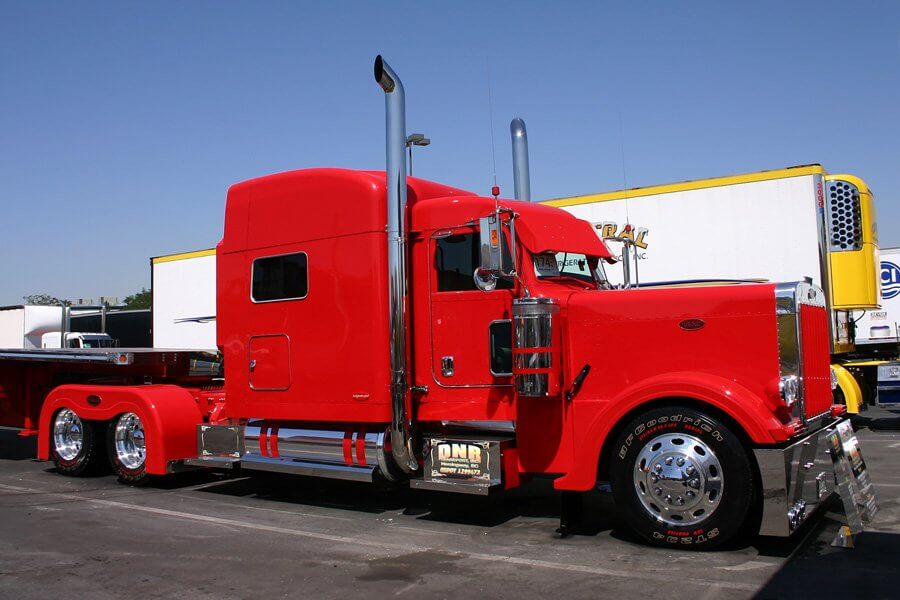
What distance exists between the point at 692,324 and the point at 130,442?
664 cm

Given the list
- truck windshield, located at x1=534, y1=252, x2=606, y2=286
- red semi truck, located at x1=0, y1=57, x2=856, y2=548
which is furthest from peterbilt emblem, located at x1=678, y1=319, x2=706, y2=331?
truck windshield, located at x1=534, y1=252, x2=606, y2=286

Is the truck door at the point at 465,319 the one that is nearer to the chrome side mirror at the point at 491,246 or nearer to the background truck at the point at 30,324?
the chrome side mirror at the point at 491,246

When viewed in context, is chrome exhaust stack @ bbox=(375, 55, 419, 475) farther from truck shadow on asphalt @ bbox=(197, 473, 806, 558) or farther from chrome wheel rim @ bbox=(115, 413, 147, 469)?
chrome wheel rim @ bbox=(115, 413, 147, 469)

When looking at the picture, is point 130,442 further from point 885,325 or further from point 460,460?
point 885,325

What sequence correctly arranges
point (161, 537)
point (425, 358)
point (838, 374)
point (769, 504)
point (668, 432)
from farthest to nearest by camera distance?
point (838, 374)
point (425, 358)
point (161, 537)
point (668, 432)
point (769, 504)

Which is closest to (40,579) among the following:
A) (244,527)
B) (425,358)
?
(244,527)

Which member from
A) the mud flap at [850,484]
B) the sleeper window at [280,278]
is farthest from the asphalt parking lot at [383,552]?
the sleeper window at [280,278]

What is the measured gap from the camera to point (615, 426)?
631cm

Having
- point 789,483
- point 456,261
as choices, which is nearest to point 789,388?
point 789,483

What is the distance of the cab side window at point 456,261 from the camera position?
7.20 metres

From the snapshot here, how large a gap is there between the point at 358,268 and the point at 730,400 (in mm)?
3379

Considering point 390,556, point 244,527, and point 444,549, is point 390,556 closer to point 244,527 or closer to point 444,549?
point 444,549

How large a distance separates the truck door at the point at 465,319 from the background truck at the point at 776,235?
5591 mm

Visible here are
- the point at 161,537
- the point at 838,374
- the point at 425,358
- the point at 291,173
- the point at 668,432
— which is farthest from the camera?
the point at 838,374
